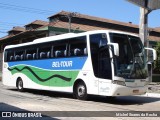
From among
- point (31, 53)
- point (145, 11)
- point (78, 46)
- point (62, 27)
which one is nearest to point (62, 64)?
point (78, 46)

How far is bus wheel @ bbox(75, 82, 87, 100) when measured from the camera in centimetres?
1626

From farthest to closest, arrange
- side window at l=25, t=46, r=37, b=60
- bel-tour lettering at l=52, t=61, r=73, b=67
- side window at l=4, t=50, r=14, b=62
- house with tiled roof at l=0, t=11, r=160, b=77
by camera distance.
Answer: house with tiled roof at l=0, t=11, r=160, b=77 < side window at l=4, t=50, r=14, b=62 < side window at l=25, t=46, r=37, b=60 < bel-tour lettering at l=52, t=61, r=73, b=67

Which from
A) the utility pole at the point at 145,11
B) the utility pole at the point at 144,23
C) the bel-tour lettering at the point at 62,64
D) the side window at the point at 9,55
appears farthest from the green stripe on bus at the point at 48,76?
the utility pole at the point at 144,23

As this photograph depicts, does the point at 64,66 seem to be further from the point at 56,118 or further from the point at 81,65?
the point at 56,118

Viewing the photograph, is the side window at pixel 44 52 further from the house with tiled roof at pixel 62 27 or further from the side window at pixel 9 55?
the house with tiled roof at pixel 62 27

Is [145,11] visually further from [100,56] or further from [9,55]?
[9,55]

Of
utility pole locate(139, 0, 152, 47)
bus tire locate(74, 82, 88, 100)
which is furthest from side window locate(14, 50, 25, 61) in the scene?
utility pole locate(139, 0, 152, 47)

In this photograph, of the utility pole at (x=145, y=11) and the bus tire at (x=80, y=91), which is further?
the utility pole at (x=145, y=11)

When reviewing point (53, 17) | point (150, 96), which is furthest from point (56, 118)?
point (53, 17)

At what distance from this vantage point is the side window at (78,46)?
53.7 ft

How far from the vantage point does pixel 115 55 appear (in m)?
14.5

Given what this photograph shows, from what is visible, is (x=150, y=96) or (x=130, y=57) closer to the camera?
(x=130, y=57)

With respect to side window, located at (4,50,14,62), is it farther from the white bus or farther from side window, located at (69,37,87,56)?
side window, located at (69,37,87,56)

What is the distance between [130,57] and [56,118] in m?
5.80
